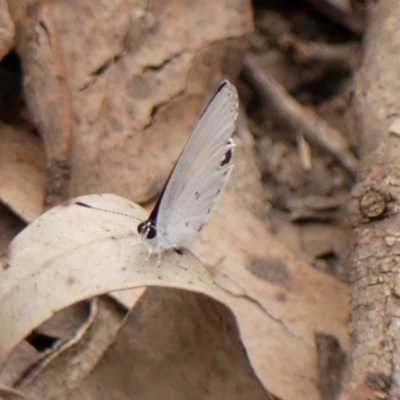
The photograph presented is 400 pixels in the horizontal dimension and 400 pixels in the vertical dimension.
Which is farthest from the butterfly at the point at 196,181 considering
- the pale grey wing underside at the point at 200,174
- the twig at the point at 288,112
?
the twig at the point at 288,112

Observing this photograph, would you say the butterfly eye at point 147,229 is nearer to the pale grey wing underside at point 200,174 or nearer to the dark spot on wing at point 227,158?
the pale grey wing underside at point 200,174

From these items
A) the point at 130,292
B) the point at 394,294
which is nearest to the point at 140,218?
the point at 130,292

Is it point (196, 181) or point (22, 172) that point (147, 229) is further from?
point (22, 172)

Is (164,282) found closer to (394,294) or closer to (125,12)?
(394,294)

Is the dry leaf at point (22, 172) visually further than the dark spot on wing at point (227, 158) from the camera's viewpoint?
Yes

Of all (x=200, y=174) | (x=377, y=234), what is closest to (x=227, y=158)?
(x=200, y=174)

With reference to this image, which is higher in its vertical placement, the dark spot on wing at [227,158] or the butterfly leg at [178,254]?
the dark spot on wing at [227,158]
